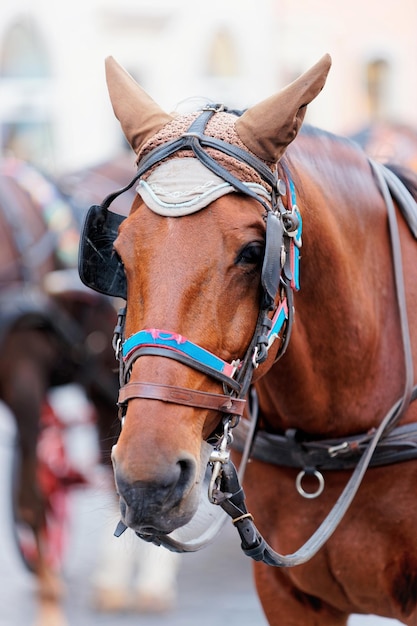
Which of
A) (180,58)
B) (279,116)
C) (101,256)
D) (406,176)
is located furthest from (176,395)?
(180,58)

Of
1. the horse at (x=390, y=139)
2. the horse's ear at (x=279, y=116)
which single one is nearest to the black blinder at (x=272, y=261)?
the horse's ear at (x=279, y=116)

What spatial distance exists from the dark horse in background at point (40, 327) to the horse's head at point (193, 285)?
8.72 feet

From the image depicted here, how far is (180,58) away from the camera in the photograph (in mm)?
15648

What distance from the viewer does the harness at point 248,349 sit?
1.97 metres

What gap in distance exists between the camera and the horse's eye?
2059 millimetres

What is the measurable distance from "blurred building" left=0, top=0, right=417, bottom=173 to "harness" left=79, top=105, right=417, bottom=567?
460 inches

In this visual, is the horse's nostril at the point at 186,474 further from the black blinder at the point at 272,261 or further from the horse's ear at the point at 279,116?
the horse's ear at the point at 279,116

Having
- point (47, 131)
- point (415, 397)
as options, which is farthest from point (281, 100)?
point (47, 131)

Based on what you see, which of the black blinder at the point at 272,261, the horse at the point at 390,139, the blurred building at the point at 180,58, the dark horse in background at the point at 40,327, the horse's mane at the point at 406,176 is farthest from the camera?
the blurred building at the point at 180,58

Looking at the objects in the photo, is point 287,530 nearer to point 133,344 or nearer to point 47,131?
point 133,344

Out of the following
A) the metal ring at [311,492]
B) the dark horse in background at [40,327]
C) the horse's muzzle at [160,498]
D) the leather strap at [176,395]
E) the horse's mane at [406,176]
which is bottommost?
the dark horse in background at [40,327]

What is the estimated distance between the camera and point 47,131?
49.4 ft

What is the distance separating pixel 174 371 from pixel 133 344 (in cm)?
10

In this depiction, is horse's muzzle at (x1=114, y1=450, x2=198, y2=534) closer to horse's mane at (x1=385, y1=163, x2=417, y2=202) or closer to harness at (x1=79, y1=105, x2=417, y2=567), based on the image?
harness at (x1=79, y1=105, x2=417, y2=567)
